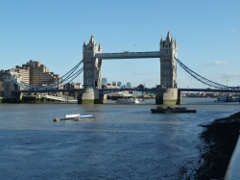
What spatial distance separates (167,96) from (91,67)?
27.3 meters

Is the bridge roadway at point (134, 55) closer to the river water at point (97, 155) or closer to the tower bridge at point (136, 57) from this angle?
the tower bridge at point (136, 57)

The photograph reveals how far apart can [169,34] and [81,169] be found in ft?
327

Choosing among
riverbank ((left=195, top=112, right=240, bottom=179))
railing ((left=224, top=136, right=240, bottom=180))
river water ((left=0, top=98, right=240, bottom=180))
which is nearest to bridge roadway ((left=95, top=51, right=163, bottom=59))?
riverbank ((left=195, top=112, right=240, bottom=179))

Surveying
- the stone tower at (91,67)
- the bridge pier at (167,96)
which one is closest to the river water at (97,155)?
the bridge pier at (167,96)

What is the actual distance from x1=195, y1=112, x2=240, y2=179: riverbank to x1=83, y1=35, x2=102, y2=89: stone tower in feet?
265

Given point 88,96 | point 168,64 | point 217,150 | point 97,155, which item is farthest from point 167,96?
point 97,155

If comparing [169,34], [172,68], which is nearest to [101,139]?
[172,68]

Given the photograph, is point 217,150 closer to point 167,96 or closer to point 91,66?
point 167,96

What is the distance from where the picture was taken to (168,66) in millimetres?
107750

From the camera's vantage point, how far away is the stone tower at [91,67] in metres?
114

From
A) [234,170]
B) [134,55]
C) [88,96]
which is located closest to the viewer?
[234,170]

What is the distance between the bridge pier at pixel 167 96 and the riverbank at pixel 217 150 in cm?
6046

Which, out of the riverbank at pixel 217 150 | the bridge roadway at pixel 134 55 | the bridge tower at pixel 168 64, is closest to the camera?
the riverbank at pixel 217 150

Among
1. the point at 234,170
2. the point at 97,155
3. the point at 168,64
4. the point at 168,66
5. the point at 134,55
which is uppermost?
the point at 134,55
